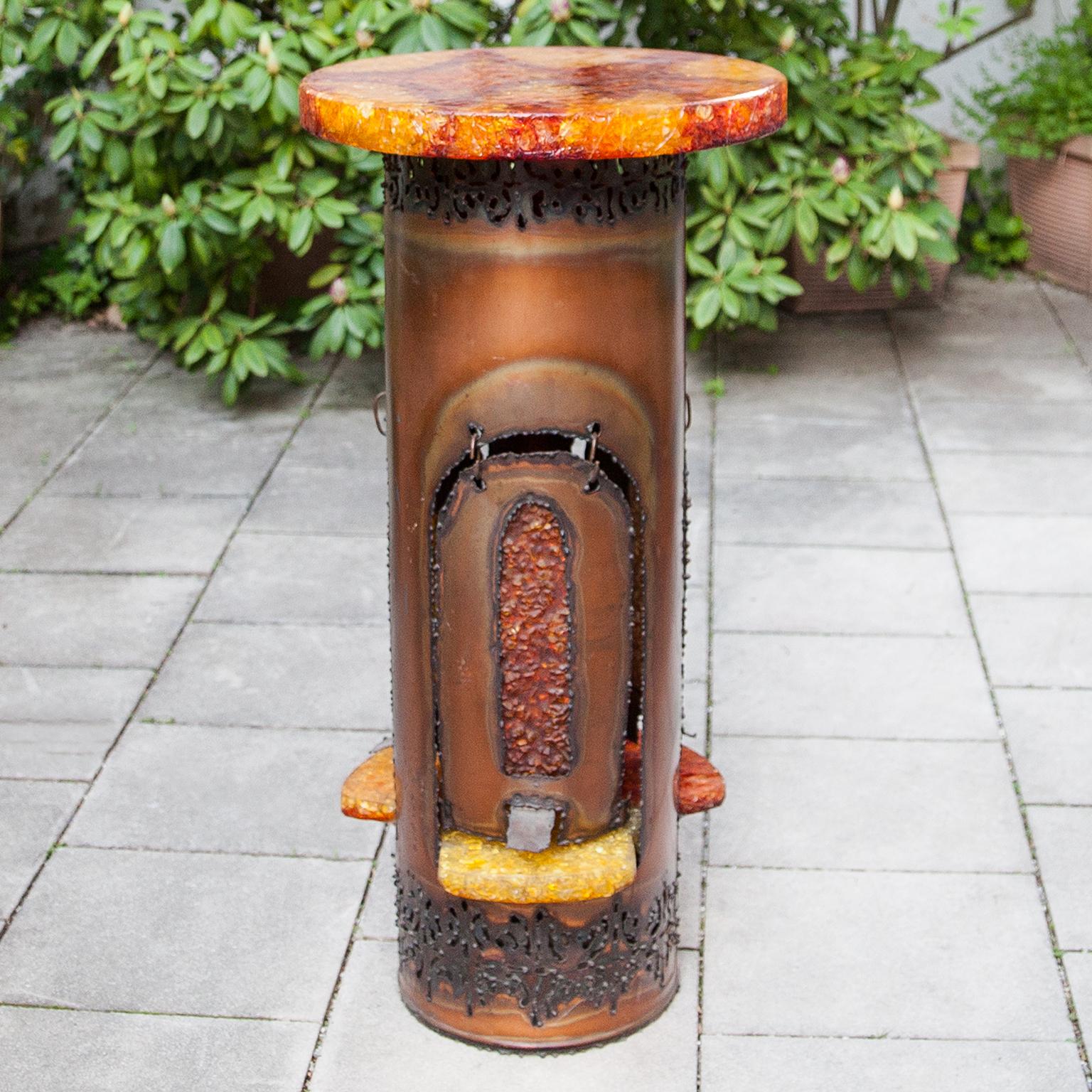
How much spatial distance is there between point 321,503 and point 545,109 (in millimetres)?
3130

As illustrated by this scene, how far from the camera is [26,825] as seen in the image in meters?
3.64

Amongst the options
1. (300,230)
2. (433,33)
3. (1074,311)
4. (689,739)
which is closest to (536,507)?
(689,739)

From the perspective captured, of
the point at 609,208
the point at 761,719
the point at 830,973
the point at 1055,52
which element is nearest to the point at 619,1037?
the point at 830,973

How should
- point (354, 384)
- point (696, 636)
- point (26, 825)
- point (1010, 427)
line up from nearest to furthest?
point (26, 825) < point (696, 636) < point (1010, 427) < point (354, 384)

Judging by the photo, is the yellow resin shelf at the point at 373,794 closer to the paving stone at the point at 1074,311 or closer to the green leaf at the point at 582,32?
the green leaf at the point at 582,32

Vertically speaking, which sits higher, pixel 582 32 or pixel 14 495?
pixel 582 32

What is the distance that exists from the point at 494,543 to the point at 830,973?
1.19m

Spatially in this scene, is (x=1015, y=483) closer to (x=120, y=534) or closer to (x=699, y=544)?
(x=699, y=544)

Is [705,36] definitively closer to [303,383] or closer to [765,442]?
[765,442]

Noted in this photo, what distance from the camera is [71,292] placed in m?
6.93

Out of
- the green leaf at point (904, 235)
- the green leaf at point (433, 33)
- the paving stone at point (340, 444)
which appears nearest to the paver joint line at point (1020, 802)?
the green leaf at point (904, 235)

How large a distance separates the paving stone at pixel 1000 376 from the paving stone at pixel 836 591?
1.45m

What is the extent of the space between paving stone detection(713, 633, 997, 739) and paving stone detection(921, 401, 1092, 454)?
57.6 inches

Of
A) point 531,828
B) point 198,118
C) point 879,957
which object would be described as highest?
point 198,118
